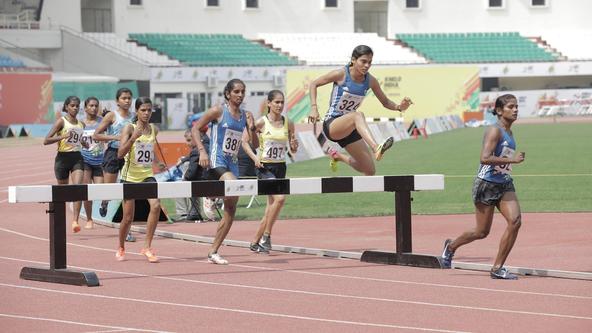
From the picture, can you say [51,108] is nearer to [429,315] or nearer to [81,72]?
[81,72]

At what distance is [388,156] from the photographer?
35.4 metres

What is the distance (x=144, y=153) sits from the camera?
14.0 metres

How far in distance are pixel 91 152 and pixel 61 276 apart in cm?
621

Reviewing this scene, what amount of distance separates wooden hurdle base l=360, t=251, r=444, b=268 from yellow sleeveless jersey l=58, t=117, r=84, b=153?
5416 millimetres

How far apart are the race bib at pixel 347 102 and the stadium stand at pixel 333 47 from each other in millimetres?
58085

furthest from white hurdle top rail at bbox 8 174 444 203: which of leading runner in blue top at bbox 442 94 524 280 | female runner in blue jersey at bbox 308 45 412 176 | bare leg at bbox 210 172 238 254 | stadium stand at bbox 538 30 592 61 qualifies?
stadium stand at bbox 538 30 592 61

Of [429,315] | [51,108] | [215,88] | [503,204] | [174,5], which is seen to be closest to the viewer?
[429,315]

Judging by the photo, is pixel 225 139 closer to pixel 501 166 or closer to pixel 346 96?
pixel 346 96

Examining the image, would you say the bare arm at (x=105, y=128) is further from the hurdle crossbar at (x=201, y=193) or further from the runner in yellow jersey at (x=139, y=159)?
the hurdle crossbar at (x=201, y=193)

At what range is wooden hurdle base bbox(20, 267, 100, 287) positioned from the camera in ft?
37.5

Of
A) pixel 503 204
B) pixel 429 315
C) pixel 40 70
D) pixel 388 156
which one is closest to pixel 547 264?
pixel 503 204

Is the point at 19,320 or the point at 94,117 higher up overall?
the point at 94,117

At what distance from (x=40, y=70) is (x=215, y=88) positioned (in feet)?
31.7

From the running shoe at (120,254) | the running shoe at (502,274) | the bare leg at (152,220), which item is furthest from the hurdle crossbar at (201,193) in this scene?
the running shoe at (120,254)
